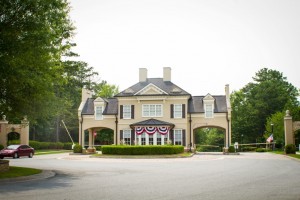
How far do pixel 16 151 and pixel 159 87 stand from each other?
829 inches

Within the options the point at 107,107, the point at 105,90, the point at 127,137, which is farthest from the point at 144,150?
the point at 105,90

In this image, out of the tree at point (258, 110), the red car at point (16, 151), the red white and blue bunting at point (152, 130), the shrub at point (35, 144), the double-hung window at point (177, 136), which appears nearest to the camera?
the red car at point (16, 151)

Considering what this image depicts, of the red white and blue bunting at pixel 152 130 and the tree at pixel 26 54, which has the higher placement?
the tree at pixel 26 54

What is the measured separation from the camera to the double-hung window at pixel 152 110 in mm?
46219

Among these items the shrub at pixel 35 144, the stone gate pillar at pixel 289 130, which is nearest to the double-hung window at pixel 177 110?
the stone gate pillar at pixel 289 130

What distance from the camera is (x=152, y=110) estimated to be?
4631cm

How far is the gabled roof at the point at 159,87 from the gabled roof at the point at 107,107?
2794 millimetres

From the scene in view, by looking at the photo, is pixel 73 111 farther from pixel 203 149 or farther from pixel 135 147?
pixel 135 147

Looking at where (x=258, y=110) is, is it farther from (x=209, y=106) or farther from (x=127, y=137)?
(x=127, y=137)

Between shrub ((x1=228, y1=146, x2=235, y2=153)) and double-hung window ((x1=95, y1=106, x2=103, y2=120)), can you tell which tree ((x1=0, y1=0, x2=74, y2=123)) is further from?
double-hung window ((x1=95, y1=106, x2=103, y2=120))

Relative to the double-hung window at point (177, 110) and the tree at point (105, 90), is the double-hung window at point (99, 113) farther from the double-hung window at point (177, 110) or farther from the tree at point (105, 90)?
the tree at point (105, 90)

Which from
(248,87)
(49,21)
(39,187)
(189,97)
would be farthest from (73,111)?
(39,187)

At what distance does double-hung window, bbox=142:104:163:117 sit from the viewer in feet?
152

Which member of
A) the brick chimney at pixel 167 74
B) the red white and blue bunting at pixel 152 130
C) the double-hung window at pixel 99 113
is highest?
Answer: the brick chimney at pixel 167 74
